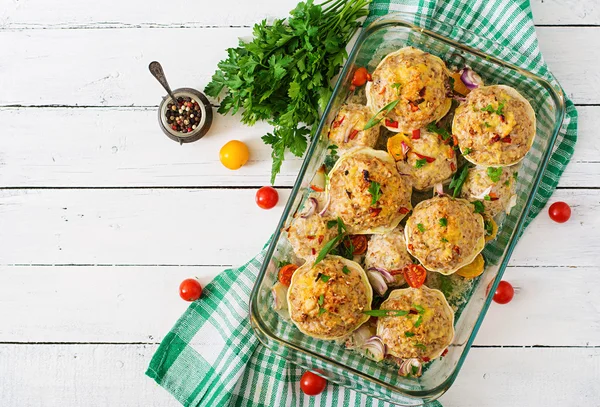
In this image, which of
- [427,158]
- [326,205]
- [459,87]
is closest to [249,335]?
[326,205]

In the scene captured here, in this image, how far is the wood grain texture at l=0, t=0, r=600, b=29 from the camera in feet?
10.4

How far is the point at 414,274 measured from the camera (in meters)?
2.66

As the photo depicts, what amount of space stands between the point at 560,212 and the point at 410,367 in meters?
1.30

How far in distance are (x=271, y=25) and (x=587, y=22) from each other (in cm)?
183

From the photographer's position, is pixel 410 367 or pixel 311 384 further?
pixel 311 384

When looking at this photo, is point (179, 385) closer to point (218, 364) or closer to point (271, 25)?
point (218, 364)

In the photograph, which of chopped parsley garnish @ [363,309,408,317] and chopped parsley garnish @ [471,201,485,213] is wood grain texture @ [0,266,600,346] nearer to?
chopped parsley garnish @ [471,201,485,213]

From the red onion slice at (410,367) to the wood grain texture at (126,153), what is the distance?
1.23m

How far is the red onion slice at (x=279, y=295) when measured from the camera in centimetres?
267

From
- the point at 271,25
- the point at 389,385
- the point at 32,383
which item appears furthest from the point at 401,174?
the point at 32,383

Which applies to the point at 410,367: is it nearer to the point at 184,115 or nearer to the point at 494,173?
the point at 494,173

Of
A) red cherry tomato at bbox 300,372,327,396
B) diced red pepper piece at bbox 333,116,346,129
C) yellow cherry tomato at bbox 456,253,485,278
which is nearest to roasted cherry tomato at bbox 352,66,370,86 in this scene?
diced red pepper piece at bbox 333,116,346,129

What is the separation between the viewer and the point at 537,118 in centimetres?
275

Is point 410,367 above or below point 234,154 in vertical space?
below
